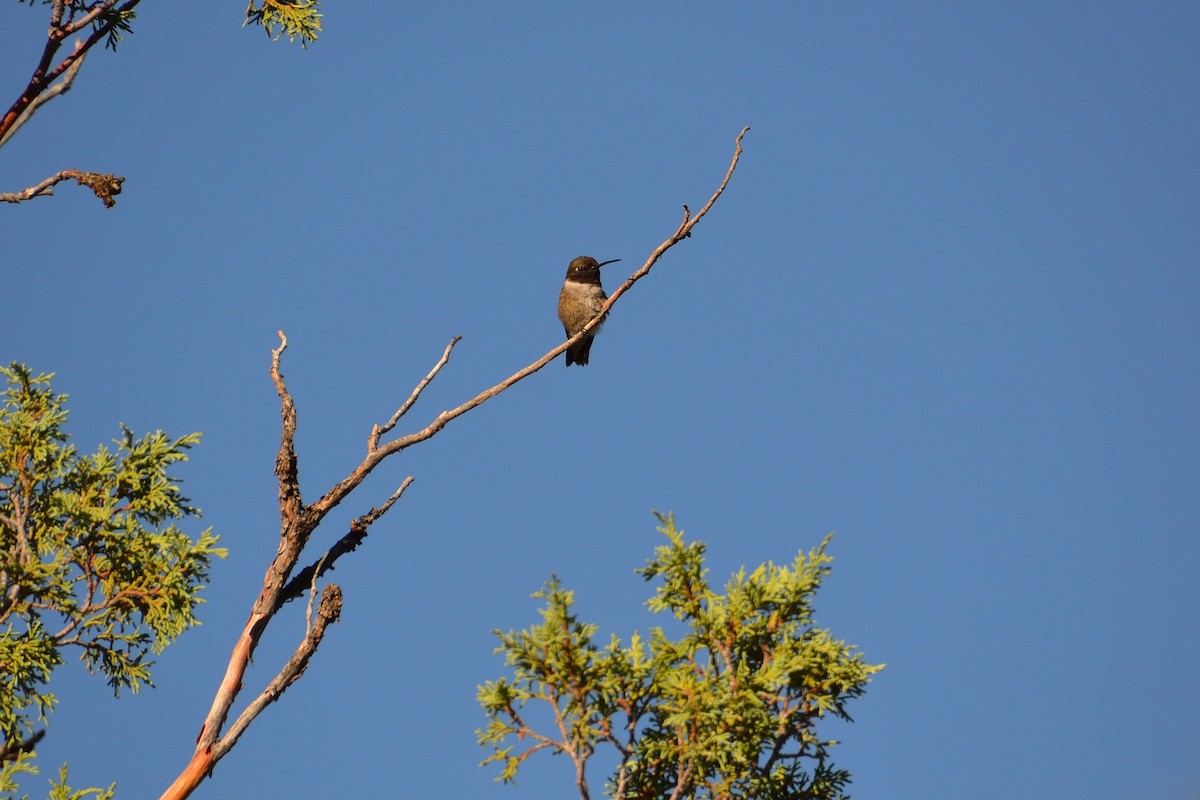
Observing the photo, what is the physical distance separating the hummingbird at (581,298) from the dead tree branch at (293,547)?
8.03 metres

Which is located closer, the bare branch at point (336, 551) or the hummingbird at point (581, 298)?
the bare branch at point (336, 551)

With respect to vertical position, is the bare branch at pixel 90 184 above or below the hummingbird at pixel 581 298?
below

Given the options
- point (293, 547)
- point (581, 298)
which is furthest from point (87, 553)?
point (581, 298)

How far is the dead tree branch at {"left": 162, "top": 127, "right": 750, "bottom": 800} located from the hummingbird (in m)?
8.03

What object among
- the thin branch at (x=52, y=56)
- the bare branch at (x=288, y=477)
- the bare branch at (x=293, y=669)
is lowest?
the bare branch at (x=293, y=669)

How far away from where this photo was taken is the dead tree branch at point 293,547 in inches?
275

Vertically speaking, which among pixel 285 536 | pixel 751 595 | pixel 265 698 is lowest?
pixel 265 698

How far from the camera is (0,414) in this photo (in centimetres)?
850

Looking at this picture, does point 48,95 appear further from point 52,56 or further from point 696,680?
point 696,680

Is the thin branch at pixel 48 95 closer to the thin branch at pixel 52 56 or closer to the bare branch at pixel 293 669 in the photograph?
the thin branch at pixel 52 56

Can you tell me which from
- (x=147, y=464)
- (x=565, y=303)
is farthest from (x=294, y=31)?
(x=565, y=303)

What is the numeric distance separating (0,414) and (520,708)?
4357mm

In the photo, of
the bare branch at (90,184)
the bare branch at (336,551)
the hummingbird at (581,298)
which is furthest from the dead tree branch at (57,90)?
the hummingbird at (581,298)

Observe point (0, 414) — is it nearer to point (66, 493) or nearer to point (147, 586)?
point (66, 493)
